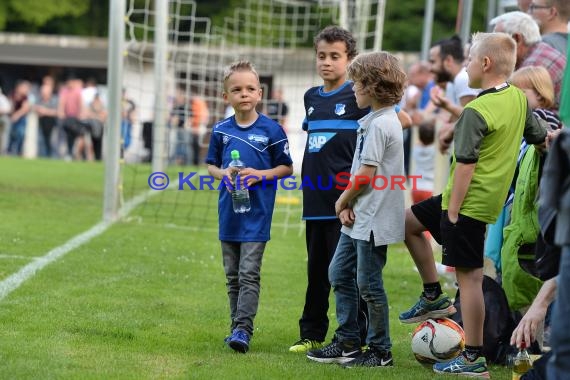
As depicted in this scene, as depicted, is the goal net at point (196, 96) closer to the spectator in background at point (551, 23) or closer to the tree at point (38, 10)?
the spectator in background at point (551, 23)

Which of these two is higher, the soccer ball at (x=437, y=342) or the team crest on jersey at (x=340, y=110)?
the team crest on jersey at (x=340, y=110)

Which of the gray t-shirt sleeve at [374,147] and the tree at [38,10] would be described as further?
the tree at [38,10]

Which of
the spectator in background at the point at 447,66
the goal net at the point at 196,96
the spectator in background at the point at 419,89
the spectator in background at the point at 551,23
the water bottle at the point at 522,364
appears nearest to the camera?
the water bottle at the point at 522,364

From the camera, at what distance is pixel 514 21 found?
26.1ft

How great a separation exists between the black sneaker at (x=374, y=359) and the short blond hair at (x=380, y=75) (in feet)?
4.69

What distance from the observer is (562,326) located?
3959 millimetres

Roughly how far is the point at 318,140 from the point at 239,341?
1.32 meters

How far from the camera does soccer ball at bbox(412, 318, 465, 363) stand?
6055 millimetres

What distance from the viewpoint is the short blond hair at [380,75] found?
591 cm

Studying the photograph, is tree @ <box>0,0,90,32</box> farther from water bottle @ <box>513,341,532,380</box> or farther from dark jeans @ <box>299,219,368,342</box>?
water bottle @ <box>513,341,532,380</box>

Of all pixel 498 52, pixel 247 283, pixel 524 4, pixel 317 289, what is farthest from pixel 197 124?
pixel 498 52

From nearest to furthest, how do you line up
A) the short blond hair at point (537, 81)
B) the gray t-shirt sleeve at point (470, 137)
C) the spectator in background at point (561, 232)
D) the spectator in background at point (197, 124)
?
the spectator in background at point (561, 232) → the gray t-shirt sleeve at point (470, 137) → the short blond hair at point (537, 81) → the spectator in background at point (197, 124)

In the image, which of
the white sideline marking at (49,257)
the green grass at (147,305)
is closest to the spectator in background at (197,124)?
the white sideline marking at (49,257)

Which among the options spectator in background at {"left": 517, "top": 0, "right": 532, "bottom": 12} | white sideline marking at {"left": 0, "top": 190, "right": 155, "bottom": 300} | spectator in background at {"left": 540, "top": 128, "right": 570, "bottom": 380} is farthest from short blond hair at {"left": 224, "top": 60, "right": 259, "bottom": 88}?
spectator in background at {"left": 517, "top": 0, "right": 532, "bottom": 12}
